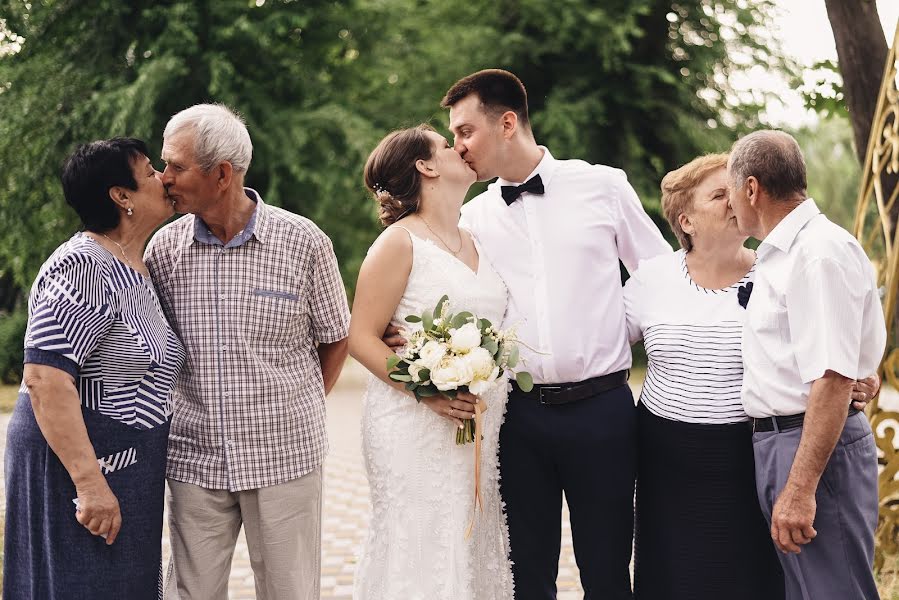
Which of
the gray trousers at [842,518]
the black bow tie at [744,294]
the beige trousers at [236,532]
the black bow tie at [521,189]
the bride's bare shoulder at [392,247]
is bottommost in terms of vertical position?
the beige trousers at [236,532]

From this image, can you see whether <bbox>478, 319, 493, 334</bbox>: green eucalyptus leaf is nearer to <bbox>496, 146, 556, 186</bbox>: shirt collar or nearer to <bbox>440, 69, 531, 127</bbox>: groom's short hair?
<bbox>496, 146, 556, 186</bbox>: shirt collar

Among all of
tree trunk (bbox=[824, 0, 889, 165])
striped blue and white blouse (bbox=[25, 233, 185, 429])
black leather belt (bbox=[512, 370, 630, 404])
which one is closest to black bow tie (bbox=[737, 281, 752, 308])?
black leather belt (bbox=[512, 370, 630, 404])

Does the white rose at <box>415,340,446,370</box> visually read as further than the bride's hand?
No

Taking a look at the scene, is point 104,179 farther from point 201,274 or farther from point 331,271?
point 331,271

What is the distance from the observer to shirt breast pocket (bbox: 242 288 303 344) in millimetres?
3516

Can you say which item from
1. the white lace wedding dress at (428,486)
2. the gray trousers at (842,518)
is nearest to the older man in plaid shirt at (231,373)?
the white lace wedding dress at (428,486)

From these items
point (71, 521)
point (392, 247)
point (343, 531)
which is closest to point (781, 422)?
point (392, 247)

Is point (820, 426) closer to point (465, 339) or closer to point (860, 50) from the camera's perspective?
point (465, 339)

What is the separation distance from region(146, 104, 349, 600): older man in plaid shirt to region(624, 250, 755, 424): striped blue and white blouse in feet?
4.54

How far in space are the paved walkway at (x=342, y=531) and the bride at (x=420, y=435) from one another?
223 centimetres

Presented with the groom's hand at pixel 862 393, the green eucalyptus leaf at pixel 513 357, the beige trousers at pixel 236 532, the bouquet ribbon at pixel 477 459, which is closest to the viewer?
the groom's hand at pixel 862 393

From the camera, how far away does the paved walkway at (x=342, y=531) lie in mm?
5895

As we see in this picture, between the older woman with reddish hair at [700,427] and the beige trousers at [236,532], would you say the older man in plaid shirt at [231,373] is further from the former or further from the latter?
the older woman with reddish hair at [700,427]

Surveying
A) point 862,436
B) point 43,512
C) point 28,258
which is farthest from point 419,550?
point 28,258
